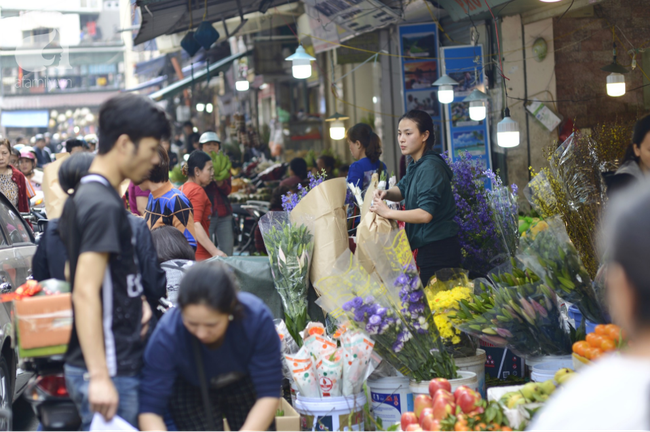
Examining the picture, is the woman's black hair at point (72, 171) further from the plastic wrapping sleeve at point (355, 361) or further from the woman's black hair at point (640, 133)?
the woman's black hair at point (640, 133)

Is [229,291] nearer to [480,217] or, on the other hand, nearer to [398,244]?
[398,244]

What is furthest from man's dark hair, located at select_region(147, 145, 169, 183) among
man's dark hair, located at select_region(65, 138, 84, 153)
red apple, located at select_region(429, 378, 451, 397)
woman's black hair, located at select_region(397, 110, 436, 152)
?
man's dark hair, located at select_region(65, 138, 84, 153)

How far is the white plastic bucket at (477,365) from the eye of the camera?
3.92m

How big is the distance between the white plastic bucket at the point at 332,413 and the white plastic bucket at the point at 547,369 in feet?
3.15

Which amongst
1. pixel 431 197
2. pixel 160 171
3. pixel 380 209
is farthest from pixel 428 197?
pixel 160 171

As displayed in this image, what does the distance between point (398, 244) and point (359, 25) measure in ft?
19.5

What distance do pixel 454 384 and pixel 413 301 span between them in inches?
19.1

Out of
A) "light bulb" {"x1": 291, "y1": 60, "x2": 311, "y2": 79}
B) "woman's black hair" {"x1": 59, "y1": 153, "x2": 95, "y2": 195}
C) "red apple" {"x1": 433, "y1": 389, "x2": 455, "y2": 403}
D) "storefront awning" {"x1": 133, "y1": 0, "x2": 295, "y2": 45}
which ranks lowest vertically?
"red apple" {"x1": 433, "y1": 389, "x2": 455, "y2": 403}

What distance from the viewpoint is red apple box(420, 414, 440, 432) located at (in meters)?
2.86

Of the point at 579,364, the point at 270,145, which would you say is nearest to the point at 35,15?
the point at 270,145

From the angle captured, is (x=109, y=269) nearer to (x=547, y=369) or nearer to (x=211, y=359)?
(x=211, y=359)

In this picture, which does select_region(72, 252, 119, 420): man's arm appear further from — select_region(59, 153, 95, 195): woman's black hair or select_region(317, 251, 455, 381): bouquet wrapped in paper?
select_region(317, 251, 455, 381): bouquet wrapped in paper

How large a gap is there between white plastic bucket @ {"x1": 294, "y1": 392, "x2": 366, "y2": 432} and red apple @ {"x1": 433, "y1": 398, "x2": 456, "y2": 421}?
2.26 feet

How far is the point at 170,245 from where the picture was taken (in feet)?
14.0
